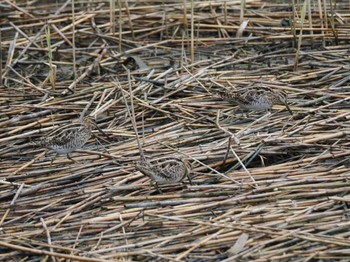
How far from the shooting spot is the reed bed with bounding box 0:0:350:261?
5508 millimetres

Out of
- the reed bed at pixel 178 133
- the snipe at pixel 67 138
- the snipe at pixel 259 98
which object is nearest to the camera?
the reed bed at pixel 178 133

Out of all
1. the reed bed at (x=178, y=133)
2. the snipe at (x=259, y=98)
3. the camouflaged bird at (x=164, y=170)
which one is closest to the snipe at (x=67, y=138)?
the reed bed at (x=178, y=133)

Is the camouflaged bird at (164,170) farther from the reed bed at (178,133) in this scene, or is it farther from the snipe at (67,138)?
the snipe at (67,138)

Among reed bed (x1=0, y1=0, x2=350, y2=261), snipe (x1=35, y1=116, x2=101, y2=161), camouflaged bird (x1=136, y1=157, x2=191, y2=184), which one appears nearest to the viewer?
→ reed bed (x1=0, y1=0, x2=350, y2=261)

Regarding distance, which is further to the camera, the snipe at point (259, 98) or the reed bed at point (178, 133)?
the snipe at point (259, 98)

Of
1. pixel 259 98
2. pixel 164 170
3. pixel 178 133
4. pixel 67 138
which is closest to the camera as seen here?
pixel 164 170

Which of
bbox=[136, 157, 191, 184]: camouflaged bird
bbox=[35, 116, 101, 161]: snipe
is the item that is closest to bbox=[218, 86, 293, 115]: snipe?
bbox=[35, 116, 101, 161]: snipe

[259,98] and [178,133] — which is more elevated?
[259,98]

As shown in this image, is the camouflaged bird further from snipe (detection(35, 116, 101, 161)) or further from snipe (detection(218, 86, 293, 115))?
snipe (detection(218, 86, 293, 115))

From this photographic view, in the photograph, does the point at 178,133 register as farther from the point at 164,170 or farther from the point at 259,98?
the point at 164,170

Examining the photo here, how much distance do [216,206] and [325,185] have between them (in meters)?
0.75

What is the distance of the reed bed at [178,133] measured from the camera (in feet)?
18.1

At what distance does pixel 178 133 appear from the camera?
717 centimetres

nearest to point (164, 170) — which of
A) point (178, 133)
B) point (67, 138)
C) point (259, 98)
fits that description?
point (67, 138)
